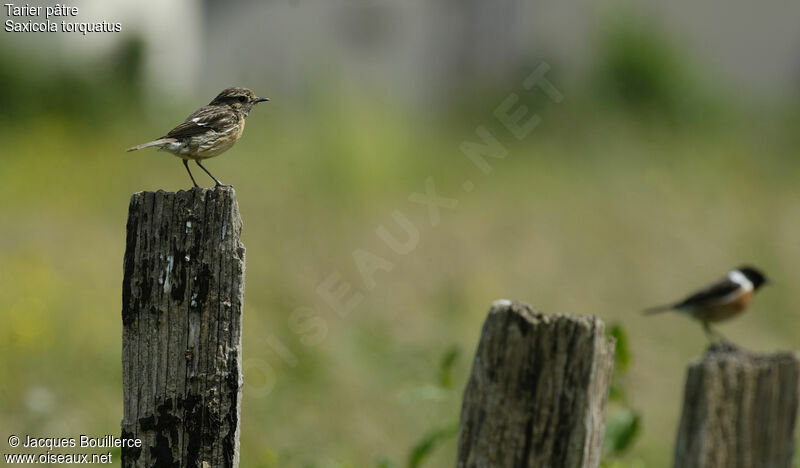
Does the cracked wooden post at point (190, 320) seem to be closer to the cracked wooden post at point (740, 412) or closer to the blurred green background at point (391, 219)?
the cracked wooden post at point (740, 412)

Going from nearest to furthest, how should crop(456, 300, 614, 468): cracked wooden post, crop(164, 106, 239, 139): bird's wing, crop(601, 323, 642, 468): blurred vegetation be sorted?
crop(456, 300, 614, 468): cracked wooden post < crop(164, 106, 239, 139): bird's wing < crop(601, 323, 642, 468): blurred vegetation

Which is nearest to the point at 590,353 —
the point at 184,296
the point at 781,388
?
the point at 781,388

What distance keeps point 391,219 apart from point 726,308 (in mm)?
3941

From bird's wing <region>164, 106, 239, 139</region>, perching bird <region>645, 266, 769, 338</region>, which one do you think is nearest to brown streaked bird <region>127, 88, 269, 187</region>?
bird's wing <region>164, 106, 239, 139</region>

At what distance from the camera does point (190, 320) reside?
2264 millimetres

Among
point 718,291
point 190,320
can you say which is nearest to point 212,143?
point 190,320

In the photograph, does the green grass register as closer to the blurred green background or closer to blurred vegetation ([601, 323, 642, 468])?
the blurred green background

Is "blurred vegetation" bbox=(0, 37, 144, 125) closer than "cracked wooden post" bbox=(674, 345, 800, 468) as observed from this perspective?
No

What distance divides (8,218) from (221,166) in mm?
2153

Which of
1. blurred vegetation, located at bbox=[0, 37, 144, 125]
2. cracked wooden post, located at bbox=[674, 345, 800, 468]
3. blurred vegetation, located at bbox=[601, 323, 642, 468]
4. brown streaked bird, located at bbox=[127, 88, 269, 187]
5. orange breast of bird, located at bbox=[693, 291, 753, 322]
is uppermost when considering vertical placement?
blurred vegetation, located at bbox=[0, 37, 144, 125]

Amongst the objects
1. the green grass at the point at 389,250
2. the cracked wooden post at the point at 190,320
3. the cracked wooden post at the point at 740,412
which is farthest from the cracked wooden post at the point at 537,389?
the green grass at the point at 389,250

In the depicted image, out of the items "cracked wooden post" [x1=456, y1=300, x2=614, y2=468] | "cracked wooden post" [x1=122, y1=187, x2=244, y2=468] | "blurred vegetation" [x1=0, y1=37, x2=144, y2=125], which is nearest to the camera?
"cracked wooden post" [x1=456, y1=300, x2=614, y2=468]

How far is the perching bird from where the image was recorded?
225 inches

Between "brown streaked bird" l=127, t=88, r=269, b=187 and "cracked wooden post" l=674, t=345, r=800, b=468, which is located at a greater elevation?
"brown streaked bird" l=127, t=88, r=269, b=187
